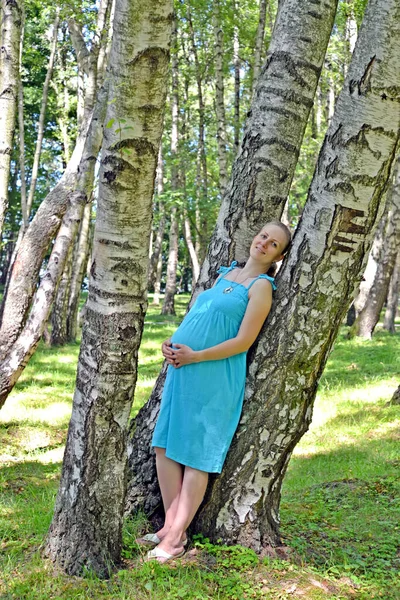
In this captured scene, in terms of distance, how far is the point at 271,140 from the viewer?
151 inches

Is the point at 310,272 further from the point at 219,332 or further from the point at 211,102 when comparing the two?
the point at 211,102

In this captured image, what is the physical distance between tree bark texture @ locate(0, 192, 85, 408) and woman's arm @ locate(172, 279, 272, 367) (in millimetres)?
3486

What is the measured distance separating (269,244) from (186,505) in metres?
1.53

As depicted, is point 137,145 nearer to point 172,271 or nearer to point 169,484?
point 169,484

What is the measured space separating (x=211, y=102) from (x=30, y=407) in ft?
77.1

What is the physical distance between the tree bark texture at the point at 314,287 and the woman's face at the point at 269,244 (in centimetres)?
12

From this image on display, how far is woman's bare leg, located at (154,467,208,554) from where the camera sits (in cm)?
348

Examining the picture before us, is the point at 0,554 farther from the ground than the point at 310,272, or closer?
closer

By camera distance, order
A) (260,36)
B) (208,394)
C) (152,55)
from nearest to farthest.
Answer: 1. (152,55)
2. (208,394)
3. (260,36)

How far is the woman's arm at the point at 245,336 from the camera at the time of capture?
139 inches

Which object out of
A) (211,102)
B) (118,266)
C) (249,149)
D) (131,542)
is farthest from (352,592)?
(211,102)

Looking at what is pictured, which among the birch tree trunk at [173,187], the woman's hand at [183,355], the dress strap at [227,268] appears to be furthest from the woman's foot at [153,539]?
the birch tree trunk at [173,187]

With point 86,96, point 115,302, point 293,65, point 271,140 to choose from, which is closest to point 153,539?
point 115,302

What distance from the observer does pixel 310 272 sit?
346 cm
